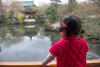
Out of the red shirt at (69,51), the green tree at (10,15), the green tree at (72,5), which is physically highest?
the green tree at (72,5)

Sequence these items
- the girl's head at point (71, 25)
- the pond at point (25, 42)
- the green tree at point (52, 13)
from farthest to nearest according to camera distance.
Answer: the pond at point (25, 42)
the green tree at point (52, 13)
the girl's head at point (71, 25)

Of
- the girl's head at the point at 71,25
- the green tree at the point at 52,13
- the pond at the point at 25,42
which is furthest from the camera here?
the pond at the point at 25,42

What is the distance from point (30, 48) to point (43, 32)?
43 cm

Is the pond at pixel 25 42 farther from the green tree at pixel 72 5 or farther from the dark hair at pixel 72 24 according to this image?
the dark hair at pixel 72 24

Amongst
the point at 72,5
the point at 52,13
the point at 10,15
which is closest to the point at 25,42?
the point at 10,15

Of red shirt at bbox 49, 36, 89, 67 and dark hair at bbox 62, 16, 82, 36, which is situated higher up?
dark hair at bbox 62, 16, 82, 36

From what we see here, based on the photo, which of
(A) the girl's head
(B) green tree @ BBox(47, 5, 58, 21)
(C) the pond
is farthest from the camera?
(C) the pond

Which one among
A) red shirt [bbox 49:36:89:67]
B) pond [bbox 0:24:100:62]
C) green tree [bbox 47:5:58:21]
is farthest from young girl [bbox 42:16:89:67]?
pond [bbox 0:24:100:62]

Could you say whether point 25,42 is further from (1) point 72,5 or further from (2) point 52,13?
(1) point 72,5

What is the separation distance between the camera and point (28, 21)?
1.21 meters

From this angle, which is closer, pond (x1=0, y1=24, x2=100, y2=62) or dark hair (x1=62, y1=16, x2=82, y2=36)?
dark hair (x1=62, y1=16, x2=82, y2=36)

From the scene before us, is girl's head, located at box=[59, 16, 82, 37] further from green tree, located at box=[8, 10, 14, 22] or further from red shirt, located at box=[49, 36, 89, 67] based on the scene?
green tree, located at box=[8, 10, 14, 22]

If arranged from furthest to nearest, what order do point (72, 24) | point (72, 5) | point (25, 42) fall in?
point (25, 42) < point (72, 5) < point (72, 24)

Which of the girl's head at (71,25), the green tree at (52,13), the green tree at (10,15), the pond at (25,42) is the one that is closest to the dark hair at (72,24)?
the girl's head at (71,25)
